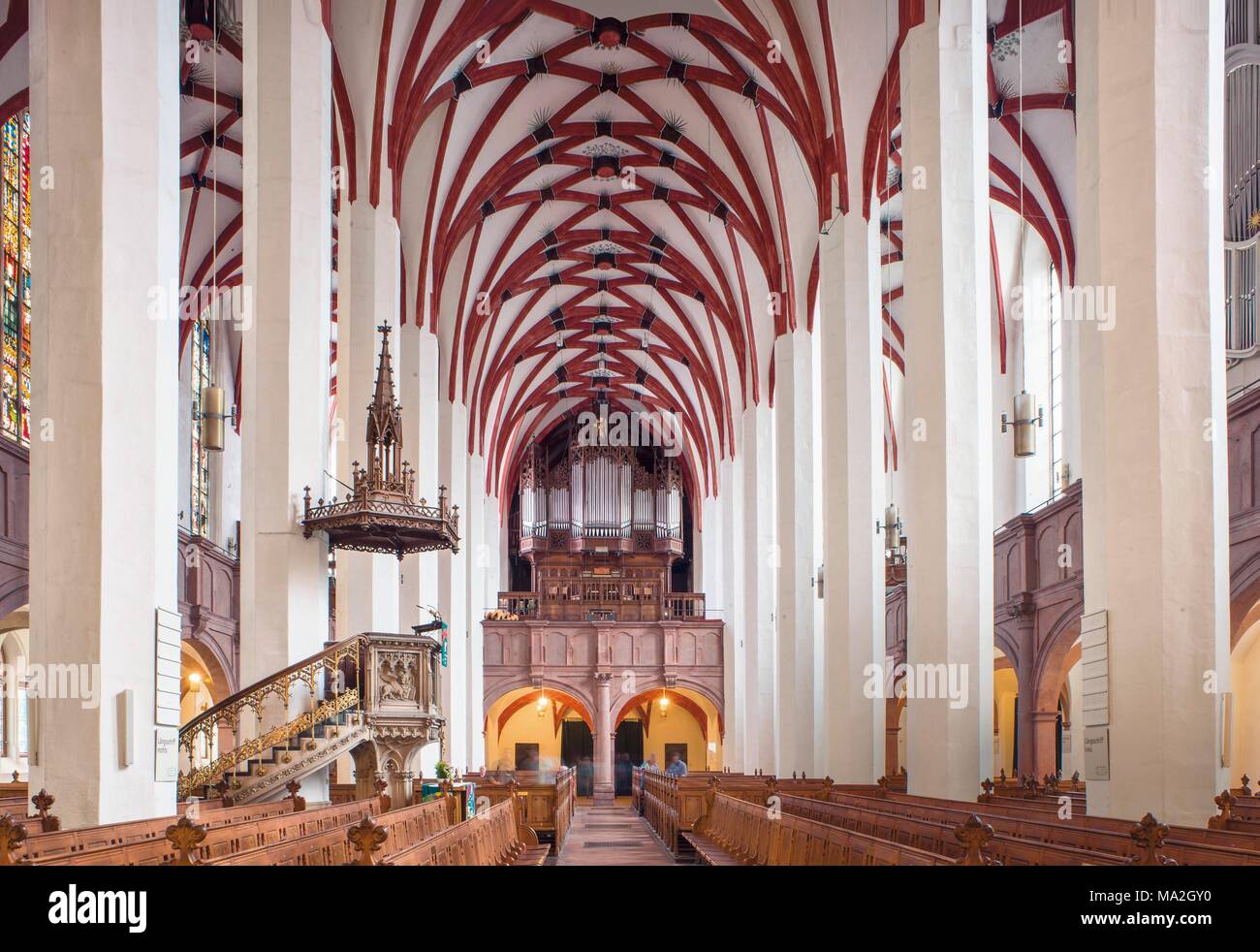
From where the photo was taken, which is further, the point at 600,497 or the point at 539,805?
the point at 600,497

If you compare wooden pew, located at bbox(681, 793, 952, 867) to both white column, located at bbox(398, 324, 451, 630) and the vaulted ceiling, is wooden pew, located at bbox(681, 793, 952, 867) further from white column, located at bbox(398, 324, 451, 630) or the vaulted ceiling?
the vaulted ceiling

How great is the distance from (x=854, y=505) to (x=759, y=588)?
1076 centimetres

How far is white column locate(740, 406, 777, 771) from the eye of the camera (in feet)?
92.6

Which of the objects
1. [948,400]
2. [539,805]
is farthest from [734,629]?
[948,400]

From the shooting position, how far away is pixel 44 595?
29.0ft

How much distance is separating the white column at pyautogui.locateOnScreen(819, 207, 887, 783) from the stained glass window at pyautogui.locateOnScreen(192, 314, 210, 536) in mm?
13122

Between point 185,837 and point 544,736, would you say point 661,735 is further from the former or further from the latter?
point 185,837

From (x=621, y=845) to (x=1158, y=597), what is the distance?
38.4ft

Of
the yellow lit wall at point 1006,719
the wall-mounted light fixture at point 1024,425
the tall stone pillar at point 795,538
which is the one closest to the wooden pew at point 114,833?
the wall-mounted light fixture at point 1024,425

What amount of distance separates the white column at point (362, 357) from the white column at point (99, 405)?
7.83m

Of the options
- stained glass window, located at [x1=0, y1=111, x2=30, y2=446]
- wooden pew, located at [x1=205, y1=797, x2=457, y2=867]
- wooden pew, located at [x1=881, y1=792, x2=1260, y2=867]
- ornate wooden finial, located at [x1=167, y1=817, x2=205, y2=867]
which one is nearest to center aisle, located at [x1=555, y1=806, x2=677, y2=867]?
wooden pew, located at [x1=205, y1=797, x2=457, y2=867]

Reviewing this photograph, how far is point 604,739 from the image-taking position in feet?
111
